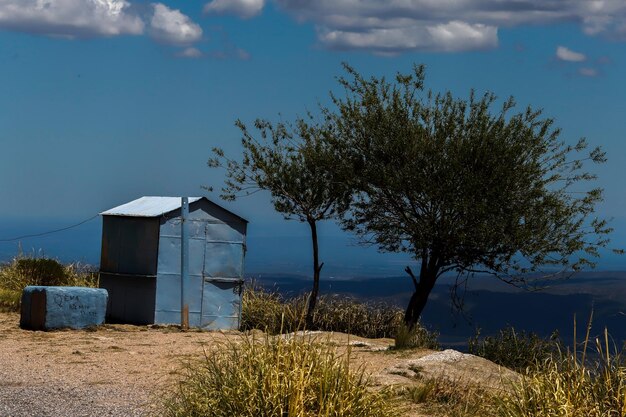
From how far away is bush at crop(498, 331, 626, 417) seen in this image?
8.15 meters

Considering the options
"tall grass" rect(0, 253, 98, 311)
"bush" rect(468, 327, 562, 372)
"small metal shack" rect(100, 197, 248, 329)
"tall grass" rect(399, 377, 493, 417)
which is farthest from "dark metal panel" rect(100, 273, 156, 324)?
"tall grass" rect(399, 377, 493, 417)

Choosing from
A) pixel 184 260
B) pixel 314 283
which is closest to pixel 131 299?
pixel 184 260

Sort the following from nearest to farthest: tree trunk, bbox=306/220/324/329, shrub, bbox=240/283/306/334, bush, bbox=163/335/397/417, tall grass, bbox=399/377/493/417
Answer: bush, bbox=163/335/397/417 < tall grass, bbox=399/377/493/417 < shrub, bbox=240/283/306/334 < tree trunk, bbox=306/220/324/329

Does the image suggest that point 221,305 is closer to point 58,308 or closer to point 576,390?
point 58,308

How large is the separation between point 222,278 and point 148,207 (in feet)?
6.82

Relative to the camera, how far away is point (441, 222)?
20.0 meters

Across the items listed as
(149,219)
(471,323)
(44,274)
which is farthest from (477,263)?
(44,274)

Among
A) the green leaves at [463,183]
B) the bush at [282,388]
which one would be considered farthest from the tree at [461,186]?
the bush at [282,388]

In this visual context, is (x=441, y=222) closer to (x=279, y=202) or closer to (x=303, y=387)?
(x=279, y=202)

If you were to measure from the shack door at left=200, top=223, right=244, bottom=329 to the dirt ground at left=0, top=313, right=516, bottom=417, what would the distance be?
1294 mm

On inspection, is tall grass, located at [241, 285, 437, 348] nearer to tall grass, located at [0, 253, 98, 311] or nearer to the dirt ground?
the dirt ground

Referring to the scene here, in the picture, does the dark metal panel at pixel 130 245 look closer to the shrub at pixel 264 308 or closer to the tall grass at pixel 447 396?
the shrub at pixel 264 308

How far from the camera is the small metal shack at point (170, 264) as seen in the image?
1955 centimetres

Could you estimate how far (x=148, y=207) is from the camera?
807 inches
